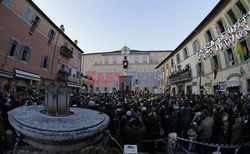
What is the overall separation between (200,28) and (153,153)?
2088cm

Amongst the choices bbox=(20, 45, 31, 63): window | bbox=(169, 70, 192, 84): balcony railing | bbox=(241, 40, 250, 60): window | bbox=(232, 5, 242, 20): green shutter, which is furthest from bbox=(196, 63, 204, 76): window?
bbox=(20, 45, 31, 63): window

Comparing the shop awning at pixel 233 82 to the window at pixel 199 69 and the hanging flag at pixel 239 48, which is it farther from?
the window at pixel 199 69

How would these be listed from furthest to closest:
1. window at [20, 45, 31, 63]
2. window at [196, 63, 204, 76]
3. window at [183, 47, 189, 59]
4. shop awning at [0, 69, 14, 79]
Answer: window at [183, 47, 189, 59] < window at [196, 63, 204, 76] < window at [20, 45, 31, 63] < shop awning at [0, 69, 14, 79]

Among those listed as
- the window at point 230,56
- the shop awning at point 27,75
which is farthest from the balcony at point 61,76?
the window at point 230,56

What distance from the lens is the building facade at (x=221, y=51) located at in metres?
13.1

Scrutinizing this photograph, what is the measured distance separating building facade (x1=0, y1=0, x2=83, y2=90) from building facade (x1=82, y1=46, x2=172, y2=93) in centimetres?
2758

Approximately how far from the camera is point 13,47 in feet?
46.1

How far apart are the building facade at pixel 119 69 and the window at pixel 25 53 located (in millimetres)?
32644

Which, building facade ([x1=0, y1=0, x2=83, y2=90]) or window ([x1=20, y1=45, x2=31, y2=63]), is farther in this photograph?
window ([x1=20, y1=45, x2=31, y2=63])

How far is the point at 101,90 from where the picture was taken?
165 feet

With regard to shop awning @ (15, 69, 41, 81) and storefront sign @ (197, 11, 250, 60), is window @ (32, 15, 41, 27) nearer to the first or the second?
shop awning @ (15, 69, 41, 81)

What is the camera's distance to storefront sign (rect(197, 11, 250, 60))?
12930mm

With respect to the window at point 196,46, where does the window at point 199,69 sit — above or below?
below

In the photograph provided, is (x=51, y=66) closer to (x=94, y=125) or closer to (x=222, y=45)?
(x=94, y=125)
